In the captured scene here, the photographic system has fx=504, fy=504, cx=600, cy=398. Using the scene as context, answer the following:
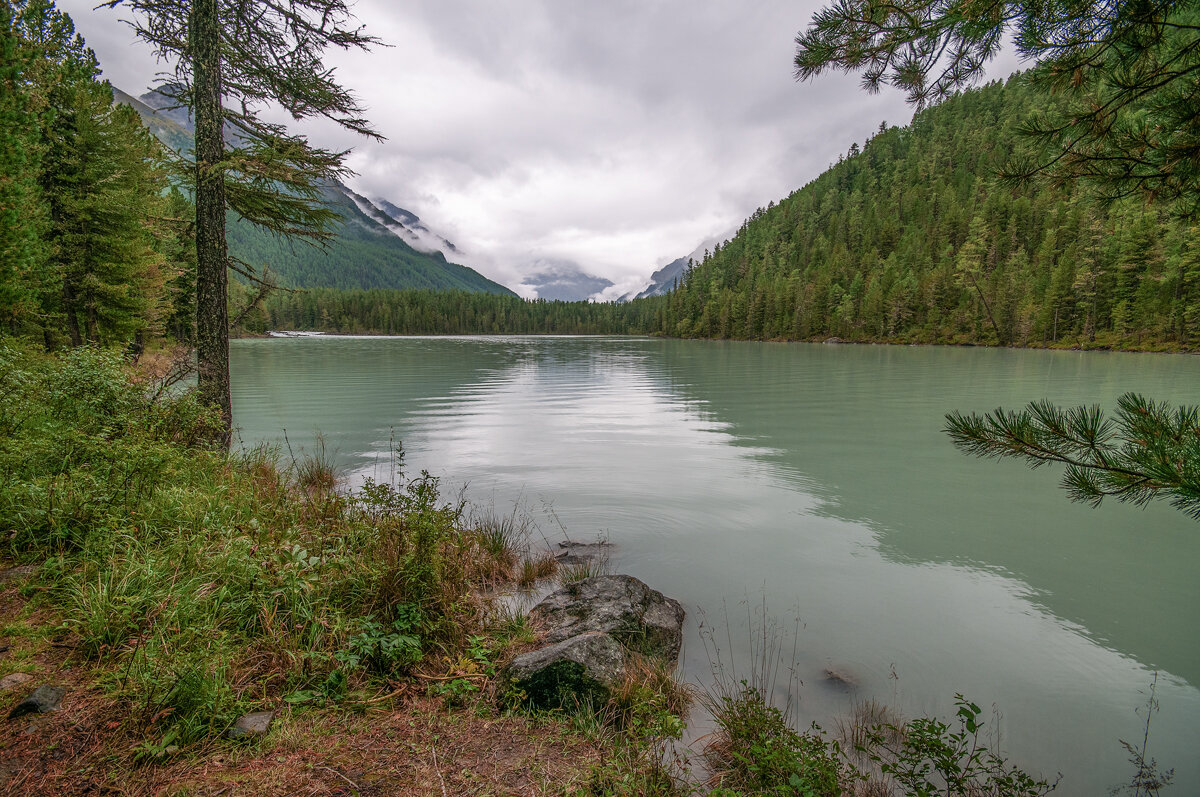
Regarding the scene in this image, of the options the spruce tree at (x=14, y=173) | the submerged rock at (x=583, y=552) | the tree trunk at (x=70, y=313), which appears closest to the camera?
the submerged rock at (x=583, y=552)

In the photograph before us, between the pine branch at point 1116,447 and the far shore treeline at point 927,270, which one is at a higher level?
the far shore treeline at point 927,270

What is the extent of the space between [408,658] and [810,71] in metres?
5.47

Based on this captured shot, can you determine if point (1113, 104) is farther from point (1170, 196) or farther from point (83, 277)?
point (83, 277)

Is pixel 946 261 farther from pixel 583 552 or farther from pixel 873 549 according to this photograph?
pixel 583 552

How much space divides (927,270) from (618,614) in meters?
110

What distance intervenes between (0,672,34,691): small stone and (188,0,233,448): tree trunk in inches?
229

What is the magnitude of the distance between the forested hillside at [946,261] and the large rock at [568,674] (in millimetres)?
4647

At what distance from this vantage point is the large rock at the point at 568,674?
352 cm

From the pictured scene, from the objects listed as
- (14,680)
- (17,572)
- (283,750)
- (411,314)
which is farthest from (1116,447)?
(411,314)

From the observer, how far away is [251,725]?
2.77 meters

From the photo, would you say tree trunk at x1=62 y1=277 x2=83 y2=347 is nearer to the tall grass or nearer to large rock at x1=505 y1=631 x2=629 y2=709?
the tall grass

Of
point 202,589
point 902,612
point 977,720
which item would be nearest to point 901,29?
point 977,720

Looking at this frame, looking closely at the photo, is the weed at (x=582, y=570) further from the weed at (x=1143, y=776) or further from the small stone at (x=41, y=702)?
the weed at (x=1143, y=776)

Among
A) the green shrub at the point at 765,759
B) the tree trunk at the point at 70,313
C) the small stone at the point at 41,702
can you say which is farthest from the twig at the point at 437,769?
the tree trunk at the point at 70,313
